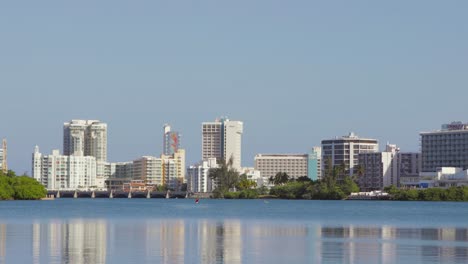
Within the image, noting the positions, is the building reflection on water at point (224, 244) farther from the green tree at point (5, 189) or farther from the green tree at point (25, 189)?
the green tree at point (25, 189)

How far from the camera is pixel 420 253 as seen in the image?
4794 centimetres

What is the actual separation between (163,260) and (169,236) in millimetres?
17635

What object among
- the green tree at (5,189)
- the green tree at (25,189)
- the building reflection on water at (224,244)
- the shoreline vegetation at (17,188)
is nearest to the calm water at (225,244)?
the building reflection on water at (224,244)

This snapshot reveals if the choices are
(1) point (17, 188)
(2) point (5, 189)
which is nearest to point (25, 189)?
(1) point (17, 188)

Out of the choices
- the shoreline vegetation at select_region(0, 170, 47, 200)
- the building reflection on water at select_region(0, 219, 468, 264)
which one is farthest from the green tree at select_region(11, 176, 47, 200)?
the building reflection on water at select_region(0, 219, 468, 264)

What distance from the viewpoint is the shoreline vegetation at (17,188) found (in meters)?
177

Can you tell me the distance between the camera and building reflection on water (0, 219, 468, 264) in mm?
43438

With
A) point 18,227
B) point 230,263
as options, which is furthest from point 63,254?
point 18,227

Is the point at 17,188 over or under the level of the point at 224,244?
over

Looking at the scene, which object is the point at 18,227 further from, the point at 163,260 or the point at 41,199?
the point at 41,199

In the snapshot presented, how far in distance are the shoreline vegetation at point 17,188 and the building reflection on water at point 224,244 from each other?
351 feet

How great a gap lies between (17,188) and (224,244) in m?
132

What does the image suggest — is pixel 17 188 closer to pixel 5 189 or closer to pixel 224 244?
pixel 5 189

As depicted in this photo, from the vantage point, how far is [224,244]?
52.2 m
